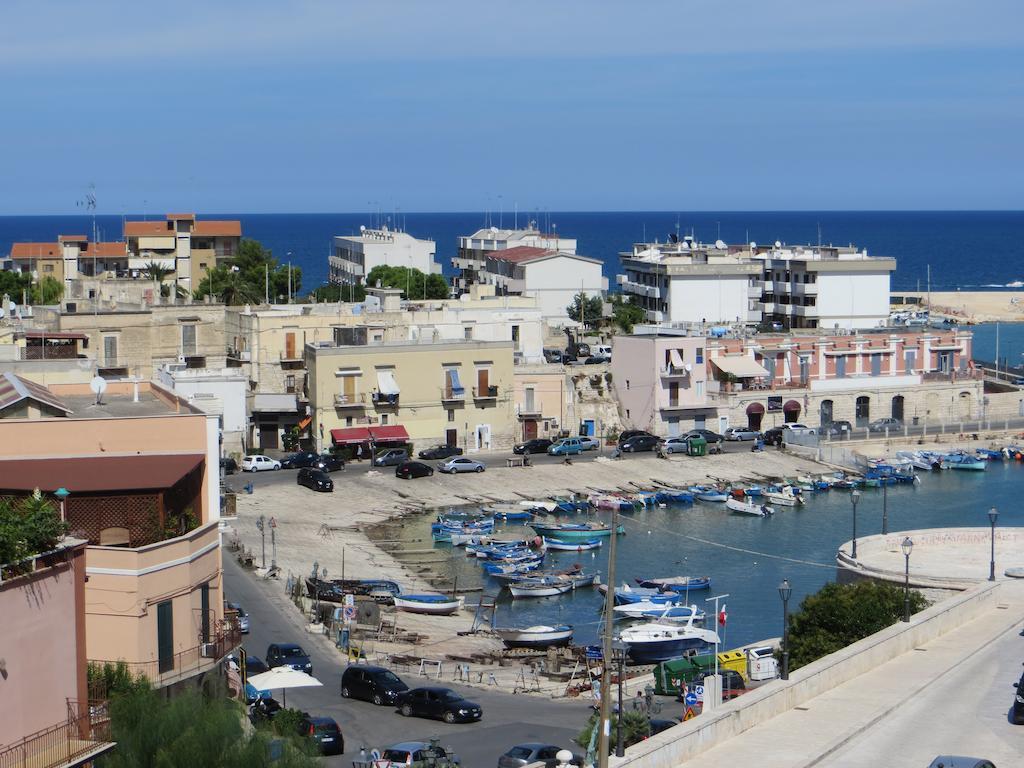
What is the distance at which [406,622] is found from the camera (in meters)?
41.3

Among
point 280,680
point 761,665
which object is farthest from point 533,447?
point 280,680

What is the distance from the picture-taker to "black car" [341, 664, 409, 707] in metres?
30.2

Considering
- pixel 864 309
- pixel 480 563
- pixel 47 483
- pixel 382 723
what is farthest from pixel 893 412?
pixel 47 483

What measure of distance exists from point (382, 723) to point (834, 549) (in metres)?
27.8

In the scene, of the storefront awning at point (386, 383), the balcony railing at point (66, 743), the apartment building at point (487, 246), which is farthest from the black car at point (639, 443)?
the balcony railing at point (66, 743)

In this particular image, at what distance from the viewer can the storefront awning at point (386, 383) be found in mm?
62469

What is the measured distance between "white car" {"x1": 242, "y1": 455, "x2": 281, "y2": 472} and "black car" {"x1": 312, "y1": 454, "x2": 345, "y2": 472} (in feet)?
4.62

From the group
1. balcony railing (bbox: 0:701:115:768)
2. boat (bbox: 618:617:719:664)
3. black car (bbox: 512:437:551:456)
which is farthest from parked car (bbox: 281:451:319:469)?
balcony railing (bbox: 0:701:115:768)

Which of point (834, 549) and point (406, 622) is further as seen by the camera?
point (834, 549)

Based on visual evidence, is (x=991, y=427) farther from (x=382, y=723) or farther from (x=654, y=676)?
(x=382, y=723)

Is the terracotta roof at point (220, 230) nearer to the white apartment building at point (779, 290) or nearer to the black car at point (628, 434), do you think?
the white apartment building at point (779, 290)

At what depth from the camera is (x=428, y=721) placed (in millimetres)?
29016

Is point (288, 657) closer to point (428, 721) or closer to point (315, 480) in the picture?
point (428, 721)

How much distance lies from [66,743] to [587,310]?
7393cm
